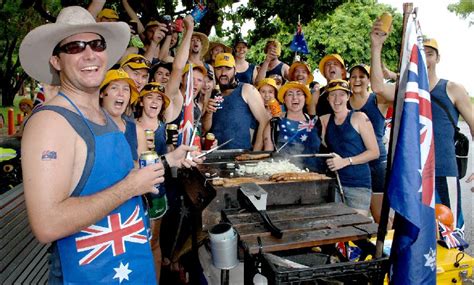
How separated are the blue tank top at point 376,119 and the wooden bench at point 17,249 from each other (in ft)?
12.7

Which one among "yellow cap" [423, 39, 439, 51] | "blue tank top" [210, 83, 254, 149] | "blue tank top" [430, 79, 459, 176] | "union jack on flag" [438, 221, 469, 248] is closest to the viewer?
"union jack on flag" [438, 221, 469, 248]

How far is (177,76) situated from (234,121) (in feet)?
3.53

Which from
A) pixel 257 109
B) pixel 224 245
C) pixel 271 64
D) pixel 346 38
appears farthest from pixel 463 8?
pixel 224 245

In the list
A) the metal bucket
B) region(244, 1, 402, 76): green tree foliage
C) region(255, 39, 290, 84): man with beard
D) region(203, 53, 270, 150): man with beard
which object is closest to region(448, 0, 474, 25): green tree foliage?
region(244, 1, 402, 76): green tree foliage

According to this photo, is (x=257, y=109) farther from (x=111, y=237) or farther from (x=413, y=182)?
(x=111, y=237)

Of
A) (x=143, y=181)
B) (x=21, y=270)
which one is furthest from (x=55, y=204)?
(x=21, y=270)

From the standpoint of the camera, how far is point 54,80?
7.34 ft

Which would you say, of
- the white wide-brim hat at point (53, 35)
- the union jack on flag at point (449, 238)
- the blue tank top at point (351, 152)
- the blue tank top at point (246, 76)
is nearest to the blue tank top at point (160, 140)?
the white wide-brim hat at point (53, 35)

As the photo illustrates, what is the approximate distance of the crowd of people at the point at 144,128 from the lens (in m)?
1.72

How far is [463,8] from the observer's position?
30.3m

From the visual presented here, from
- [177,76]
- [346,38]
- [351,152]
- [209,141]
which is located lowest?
[351,152]

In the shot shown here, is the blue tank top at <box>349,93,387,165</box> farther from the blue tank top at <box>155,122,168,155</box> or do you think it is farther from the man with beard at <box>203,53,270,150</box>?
the blue tank top at <box>155,122,168,155</box>

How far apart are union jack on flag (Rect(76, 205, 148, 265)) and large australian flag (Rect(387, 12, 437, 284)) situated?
1581 millimetres

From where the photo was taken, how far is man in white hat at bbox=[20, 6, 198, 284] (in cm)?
163
